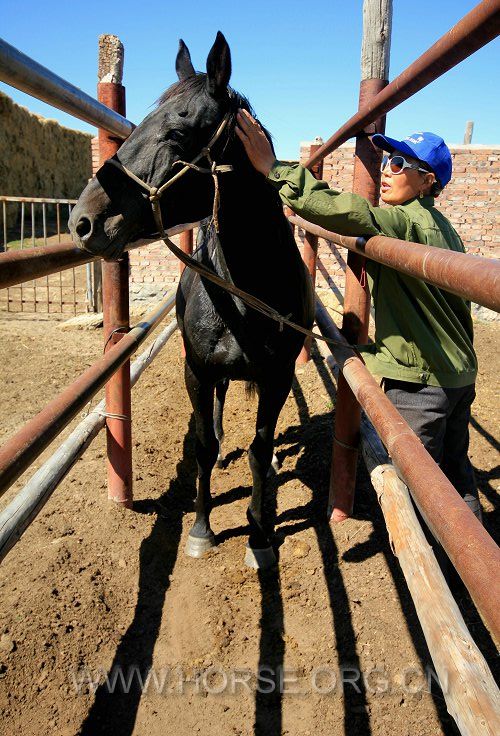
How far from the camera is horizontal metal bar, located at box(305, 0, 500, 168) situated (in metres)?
1.19

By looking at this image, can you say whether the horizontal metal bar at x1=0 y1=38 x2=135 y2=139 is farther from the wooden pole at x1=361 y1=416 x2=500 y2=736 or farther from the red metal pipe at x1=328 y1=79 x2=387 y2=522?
the wooden pole at x1=361 y1=416 x2=500 y2=736

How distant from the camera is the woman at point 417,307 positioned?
195cm

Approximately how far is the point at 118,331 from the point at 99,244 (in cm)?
122

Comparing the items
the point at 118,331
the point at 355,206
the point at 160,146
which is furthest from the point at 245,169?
the point at 118,331

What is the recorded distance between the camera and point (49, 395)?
540cm

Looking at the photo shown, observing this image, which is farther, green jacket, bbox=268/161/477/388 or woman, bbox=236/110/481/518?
woman, bbox=236/110/481/518

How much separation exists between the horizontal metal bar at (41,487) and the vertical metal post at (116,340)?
121mm

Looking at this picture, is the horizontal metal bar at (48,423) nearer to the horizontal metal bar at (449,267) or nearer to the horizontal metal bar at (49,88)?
the horizontal metal bar at (49,88)

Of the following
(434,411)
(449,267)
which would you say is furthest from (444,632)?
(434,411)

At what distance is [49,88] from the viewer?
1.60 metres

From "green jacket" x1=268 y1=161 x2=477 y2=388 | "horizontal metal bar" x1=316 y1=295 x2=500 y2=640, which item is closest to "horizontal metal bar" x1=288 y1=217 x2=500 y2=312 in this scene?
"green jacket" x1=268 y1=161 x2=477 y2=388

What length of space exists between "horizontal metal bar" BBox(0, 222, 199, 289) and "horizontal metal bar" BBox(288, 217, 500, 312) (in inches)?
35.4

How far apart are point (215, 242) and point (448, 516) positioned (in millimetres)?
1746

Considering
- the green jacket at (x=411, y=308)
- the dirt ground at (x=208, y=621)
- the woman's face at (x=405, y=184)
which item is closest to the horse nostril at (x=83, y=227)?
the green jacket at (x=411, y=308)
